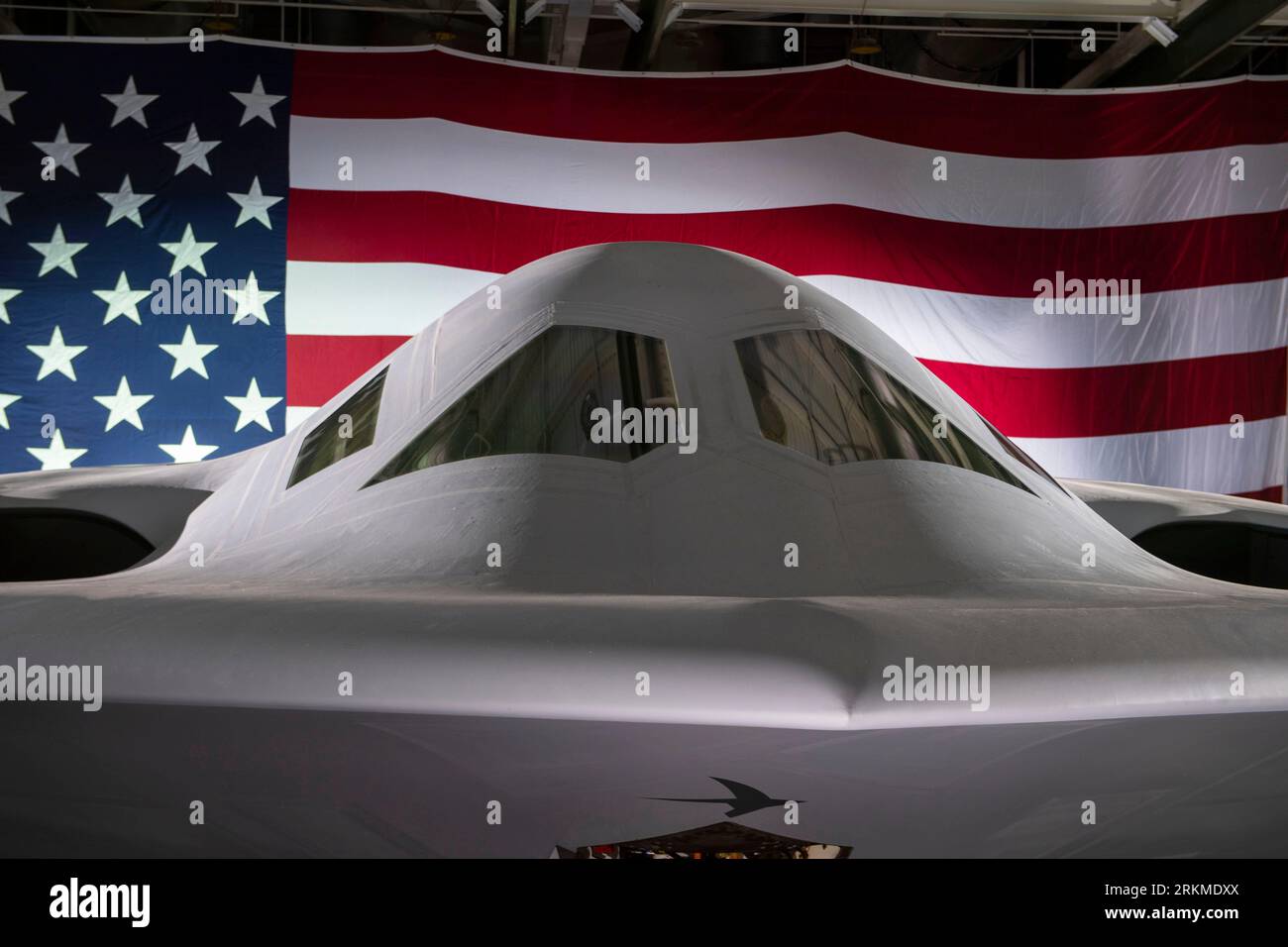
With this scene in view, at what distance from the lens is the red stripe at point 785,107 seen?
31.6 ft

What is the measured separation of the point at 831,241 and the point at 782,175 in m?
0.73

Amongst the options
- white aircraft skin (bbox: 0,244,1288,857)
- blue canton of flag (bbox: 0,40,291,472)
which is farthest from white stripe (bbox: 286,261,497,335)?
white aircraft skin (bbox: 0,244,1288,857)

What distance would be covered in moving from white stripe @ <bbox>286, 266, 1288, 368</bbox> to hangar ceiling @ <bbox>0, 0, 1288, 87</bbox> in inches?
97.6

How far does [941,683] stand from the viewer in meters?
1.56

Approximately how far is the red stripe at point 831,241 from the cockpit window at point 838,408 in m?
6.84

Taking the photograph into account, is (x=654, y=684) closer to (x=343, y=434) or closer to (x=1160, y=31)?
(x=343, y=434)

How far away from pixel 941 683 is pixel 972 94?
9.92 m

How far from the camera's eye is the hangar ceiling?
34.3 ft

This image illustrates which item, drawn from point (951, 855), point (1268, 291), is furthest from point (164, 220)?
point (1268, 291)

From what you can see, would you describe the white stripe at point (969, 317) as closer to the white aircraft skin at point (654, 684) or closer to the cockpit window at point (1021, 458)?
the cockpit window at point (1021, 458)

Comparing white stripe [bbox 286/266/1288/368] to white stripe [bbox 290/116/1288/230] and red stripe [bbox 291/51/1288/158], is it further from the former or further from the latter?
red stripe [bbox 291/51/1288/158]
